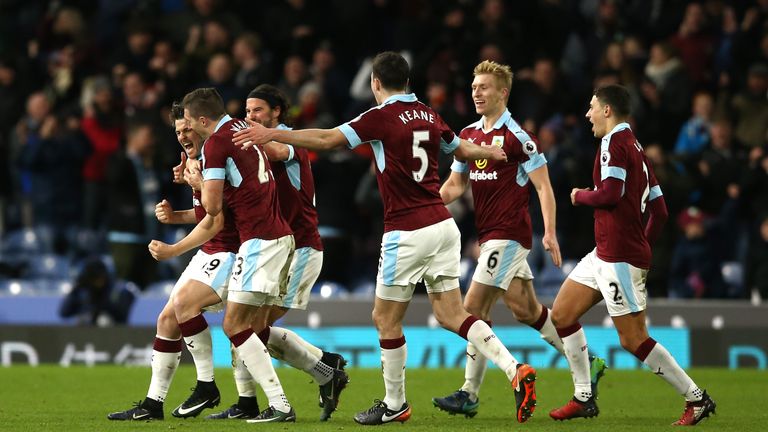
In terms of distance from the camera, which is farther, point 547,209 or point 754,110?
point 754,110

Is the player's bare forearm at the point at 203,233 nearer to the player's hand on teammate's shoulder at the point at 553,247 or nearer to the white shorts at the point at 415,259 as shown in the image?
the white shorts at the point at 415,259

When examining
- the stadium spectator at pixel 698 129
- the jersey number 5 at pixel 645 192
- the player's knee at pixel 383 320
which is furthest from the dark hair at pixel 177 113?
the stadium spectator at pixel 698 129

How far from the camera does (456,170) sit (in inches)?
392

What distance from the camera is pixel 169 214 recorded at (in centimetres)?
909

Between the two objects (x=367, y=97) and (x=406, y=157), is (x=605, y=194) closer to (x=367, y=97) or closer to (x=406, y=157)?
(x=406, y=157)

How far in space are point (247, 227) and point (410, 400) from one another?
282 centimetres

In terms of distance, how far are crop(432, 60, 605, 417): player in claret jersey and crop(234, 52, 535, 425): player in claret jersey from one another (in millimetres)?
999

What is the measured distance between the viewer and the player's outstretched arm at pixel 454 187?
32.1ft

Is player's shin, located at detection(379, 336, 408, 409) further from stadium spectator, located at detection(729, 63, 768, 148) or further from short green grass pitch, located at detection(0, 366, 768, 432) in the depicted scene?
stadium spectator, located at detection(729, 63, 768, 148)

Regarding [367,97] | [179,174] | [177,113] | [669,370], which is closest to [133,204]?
[367,97]

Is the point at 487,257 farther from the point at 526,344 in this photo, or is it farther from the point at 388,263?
the point at 526,344

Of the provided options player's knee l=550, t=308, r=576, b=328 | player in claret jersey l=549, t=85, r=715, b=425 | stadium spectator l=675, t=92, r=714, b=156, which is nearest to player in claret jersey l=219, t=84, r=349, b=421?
player's knee l=550, t=308, r=576, b=328

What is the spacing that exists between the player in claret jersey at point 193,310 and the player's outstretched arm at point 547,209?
2.21 m

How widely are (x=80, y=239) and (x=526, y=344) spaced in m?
6.50
